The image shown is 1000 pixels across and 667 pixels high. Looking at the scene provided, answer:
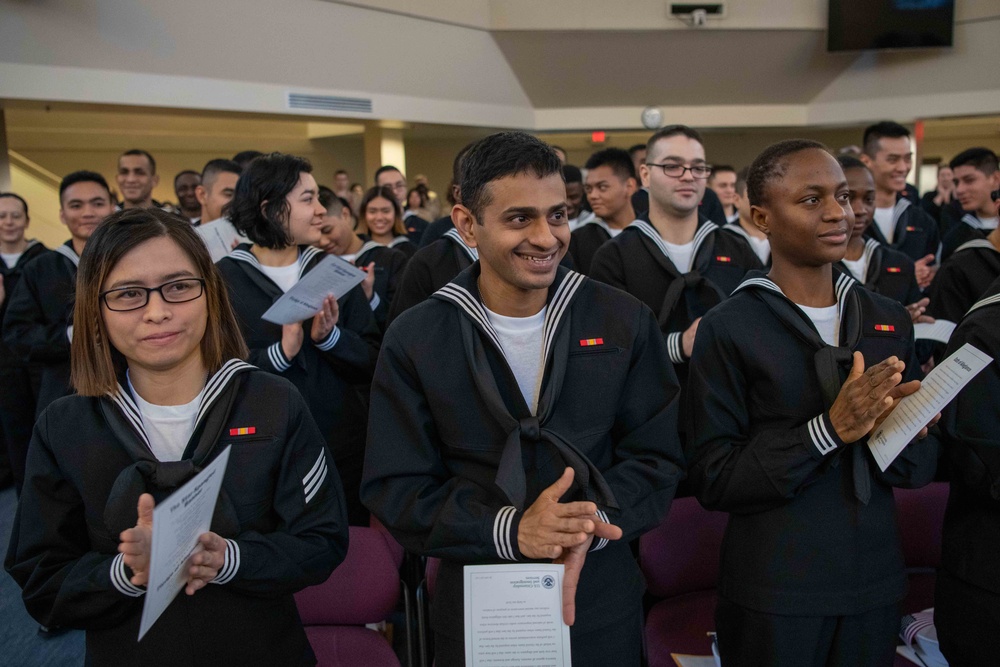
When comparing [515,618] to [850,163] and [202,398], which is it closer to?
[202,398]

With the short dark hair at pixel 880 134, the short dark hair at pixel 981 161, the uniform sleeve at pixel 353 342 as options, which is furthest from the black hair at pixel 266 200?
the short dark hair at pixel 981 161

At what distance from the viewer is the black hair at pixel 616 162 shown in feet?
14.8

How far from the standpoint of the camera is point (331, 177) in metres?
16.3

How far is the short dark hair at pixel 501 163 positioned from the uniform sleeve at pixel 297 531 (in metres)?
0.61

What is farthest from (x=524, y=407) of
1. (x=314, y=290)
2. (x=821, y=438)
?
(x=314, y=290)

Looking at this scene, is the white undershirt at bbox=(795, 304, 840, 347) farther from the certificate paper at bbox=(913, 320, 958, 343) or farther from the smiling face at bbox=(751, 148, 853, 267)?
the certificate paper at bbox=(913, 320, 958, 343)

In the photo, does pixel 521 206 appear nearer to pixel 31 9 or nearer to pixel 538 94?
pixel 31 9

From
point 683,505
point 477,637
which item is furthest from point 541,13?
point 477,637

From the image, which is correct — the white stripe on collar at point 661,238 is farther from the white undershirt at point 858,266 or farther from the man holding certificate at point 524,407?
the man holding certificate at point 524,407

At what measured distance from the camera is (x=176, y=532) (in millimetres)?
1316

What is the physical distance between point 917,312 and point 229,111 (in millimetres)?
9480

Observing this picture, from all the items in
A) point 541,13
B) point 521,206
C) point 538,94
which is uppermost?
point 541,13

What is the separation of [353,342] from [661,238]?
140 centimetres

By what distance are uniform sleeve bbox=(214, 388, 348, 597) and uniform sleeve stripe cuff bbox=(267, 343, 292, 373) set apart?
1098mm
